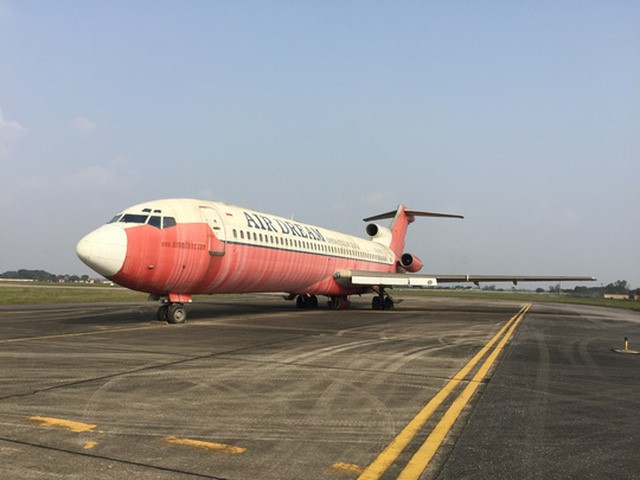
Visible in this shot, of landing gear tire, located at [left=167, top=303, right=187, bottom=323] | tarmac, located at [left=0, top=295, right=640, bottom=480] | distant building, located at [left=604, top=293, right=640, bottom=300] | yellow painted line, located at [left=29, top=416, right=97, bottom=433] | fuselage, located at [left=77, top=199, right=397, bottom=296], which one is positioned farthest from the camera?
distant building, located at [left=604, top=293, right=640, bottom=300]

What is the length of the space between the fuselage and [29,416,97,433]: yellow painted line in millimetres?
9627

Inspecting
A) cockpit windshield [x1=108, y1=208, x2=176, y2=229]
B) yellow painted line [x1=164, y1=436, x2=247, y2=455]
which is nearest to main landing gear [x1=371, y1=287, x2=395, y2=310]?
cockpit windshield [x1=108, y1=208, x2=176, y2=229]

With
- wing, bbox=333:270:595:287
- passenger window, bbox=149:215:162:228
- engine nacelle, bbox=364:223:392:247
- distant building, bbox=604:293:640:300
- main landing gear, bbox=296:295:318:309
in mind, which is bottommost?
distant building, bbox=604:293:640:300

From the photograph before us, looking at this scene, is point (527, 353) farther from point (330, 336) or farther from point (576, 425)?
point (576, 425)

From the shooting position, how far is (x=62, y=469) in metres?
3.52

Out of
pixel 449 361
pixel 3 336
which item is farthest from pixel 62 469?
pixel 3 336

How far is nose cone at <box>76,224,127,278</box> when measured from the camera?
13.7 meters

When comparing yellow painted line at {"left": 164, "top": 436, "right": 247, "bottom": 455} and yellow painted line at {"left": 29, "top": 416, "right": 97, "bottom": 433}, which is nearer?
yellow painted line at {"left": 164, "top": 436, "right": 247, "bottom": 455}

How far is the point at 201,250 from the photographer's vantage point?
16562mm

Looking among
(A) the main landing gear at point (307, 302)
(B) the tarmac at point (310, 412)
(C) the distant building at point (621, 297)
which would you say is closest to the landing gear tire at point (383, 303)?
(A) the main landing gear at point (307, 302)

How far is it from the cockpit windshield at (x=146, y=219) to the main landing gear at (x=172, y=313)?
265cm

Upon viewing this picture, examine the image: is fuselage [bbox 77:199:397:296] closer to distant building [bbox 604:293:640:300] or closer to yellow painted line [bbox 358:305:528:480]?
yellow painted line [bbox 358:305:528:480]

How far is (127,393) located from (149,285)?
970 cm

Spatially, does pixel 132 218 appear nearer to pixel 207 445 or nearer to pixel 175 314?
pixel 175 314
